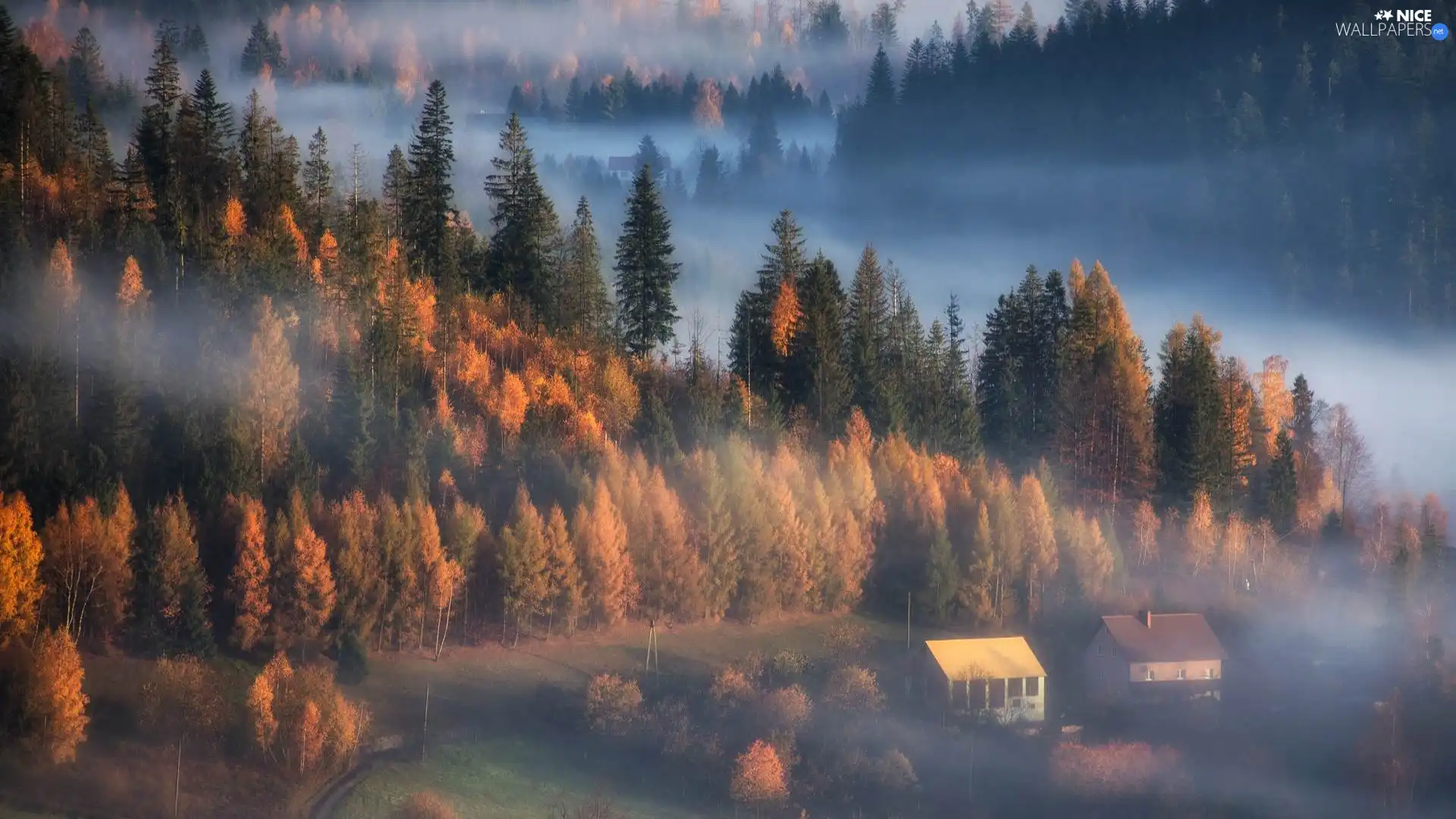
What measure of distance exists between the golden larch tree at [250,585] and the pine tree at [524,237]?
28.5 meters

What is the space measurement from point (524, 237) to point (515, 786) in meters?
43.1

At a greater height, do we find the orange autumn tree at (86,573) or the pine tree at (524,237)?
the pine tree at (524,237)

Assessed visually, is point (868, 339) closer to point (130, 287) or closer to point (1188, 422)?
point (1188, 422)

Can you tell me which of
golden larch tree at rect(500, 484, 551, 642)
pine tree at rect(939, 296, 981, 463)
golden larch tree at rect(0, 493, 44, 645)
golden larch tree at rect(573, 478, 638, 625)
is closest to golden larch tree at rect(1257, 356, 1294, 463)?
pine tree at rect(939, 296, 981, 463)

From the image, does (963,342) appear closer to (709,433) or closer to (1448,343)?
(709,433)

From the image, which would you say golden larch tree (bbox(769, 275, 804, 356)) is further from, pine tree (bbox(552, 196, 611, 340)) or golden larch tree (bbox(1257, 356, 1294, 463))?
golden larch tree (bbox(1257, 356, 1294, 463))

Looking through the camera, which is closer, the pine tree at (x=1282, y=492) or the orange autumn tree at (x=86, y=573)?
the orange autumn tree at (x=86, y=573)

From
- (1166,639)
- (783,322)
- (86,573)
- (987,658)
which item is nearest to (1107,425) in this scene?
(783,322)

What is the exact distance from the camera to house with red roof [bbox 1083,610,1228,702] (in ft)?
268

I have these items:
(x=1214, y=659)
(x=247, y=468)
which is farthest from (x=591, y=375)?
(x=1214, y=659)

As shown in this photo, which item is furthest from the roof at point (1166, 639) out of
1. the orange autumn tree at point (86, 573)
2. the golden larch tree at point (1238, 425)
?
the orange autumn tree at point (86, 573)

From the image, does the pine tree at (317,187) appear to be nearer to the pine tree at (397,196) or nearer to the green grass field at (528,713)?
the pine tree at (397,196)

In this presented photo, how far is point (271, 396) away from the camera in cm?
8350

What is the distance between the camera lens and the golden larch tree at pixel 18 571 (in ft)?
229
